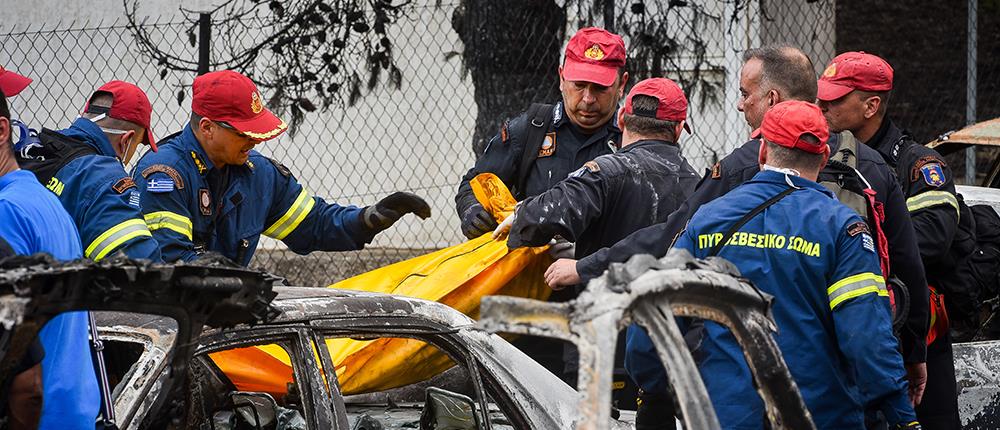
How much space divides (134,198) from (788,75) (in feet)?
7.70

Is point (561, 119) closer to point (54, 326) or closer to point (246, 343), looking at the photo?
point (246, 343)

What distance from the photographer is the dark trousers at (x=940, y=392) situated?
476 cm

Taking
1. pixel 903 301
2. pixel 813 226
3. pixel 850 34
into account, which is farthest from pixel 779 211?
pixel 850 34

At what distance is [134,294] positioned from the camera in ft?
7.85

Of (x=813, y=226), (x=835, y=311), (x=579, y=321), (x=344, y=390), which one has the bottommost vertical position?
(x=344, y=390)

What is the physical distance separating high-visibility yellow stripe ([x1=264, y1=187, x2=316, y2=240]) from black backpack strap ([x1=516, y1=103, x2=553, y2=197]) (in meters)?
0.95

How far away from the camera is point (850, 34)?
1254 cm

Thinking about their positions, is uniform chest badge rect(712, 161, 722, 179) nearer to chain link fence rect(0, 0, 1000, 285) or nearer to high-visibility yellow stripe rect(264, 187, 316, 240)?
high-visibility yellow stripe rect(264, 187, 316, 240)

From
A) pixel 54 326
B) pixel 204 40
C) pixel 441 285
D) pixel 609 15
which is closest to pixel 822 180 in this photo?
pixel 441 285

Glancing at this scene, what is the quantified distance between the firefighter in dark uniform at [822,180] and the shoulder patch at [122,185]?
1.70 m

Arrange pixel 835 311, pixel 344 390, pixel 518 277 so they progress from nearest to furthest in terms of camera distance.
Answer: pixel 835 311
pixel 344 390
pixel 518 277

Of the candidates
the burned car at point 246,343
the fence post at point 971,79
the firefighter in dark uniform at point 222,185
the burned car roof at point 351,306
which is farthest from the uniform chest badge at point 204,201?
the fence post at point 971,79

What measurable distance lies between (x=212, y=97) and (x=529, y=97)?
3488 mm

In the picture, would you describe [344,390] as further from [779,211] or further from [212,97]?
[779,211]
